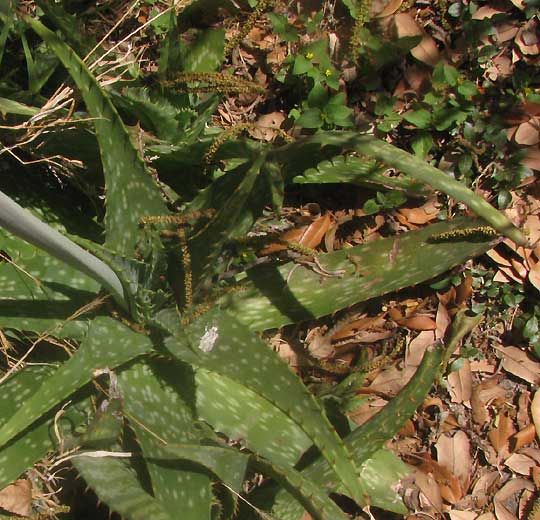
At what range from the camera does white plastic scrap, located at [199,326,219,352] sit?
4.36 ft

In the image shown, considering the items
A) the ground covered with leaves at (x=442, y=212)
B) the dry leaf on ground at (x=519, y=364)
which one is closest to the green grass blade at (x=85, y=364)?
the ground covered with leaves at (x=442, y=212)

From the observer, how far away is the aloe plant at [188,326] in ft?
3.92

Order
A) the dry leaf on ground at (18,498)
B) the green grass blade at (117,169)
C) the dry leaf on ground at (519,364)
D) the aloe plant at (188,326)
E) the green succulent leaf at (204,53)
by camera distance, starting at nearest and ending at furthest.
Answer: the green grass blade at (117,169), the aloe plant at (188,326), the green succulent leaf at (204,53), the dry leaf on ground at (18,498), the dry leaf on ground at (519,364)

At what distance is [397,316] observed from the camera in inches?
71.5

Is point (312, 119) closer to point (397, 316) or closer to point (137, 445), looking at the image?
point (397, 316)

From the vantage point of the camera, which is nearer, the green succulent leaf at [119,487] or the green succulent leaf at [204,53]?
the green succulent leaf at [119,487]

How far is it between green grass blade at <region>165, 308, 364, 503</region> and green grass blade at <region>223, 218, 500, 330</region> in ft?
0.55

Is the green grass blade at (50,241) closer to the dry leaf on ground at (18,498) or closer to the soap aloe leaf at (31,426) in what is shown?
the soap aloe leaf at (31,426)

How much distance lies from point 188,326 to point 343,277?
1.19 ft

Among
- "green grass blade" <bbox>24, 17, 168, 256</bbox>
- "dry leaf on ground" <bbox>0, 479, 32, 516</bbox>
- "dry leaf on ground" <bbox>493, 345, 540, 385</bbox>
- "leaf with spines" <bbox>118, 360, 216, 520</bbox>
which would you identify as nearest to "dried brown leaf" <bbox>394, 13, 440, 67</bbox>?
"dry leaf on ground" <bbox>493, 345, 540, 385</bbox>

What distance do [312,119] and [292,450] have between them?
0.79 metres

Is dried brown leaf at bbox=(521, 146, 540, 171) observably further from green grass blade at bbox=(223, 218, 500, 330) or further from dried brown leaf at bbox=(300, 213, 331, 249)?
dried brown leaf at bbox=(300, 213, 331, 249)

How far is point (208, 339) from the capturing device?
4.38ft

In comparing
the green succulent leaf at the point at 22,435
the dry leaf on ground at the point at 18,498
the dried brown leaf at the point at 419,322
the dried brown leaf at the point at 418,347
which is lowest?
the dried brown leaf at the point at 418,347
